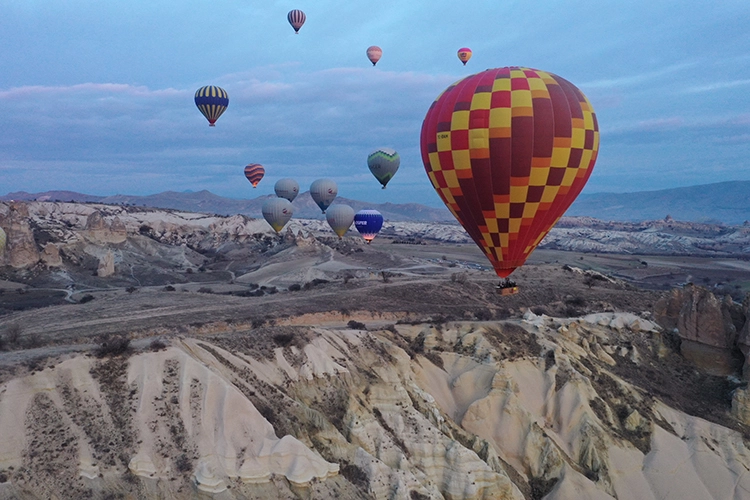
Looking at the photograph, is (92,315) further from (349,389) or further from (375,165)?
(375,165)

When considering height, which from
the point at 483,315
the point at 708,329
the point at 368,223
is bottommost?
the point at 483,315

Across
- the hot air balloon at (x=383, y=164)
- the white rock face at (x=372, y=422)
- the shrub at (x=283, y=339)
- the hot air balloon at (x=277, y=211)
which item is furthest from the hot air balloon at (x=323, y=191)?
the shrub at (x=283, y=339)

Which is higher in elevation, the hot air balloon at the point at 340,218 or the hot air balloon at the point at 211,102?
the hot air balloon at the point at 211,102

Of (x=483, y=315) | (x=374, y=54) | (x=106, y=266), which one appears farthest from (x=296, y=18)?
(x=483, y=315)

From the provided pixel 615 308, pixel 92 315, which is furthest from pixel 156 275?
pixel 615 308

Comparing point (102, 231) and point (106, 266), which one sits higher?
point (102, 231)

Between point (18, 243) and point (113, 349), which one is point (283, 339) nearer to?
point (113, 349)

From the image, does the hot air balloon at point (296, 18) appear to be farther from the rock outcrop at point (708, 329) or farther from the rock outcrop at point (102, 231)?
the rock outcrop at point (708, 329)
